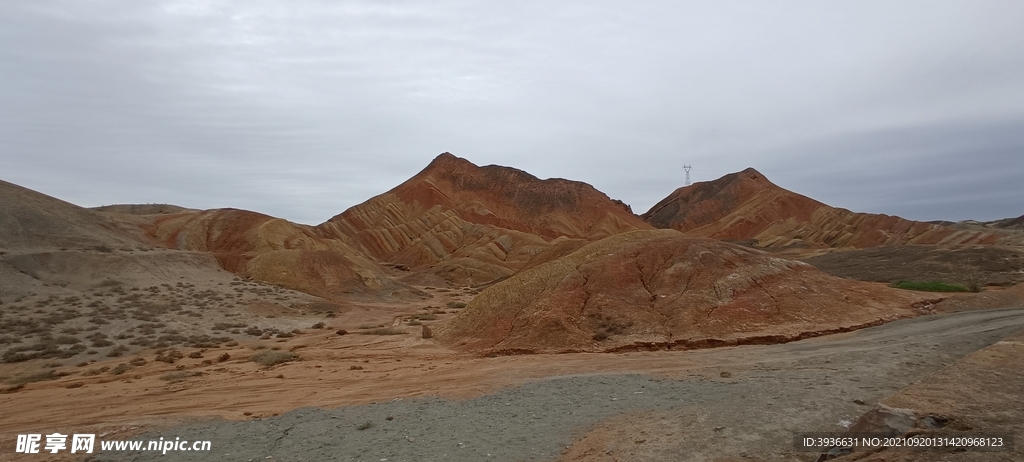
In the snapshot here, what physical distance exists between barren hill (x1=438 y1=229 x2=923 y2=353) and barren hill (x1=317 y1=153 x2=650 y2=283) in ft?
126

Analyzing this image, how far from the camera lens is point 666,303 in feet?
64.4

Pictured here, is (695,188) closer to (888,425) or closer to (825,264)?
(825,264)

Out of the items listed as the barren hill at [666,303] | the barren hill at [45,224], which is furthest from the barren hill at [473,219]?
the barren hill at [666,303]

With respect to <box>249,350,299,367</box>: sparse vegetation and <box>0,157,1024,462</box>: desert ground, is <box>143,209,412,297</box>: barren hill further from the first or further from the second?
<box>249,350,299,367</box>: sparse vegetation

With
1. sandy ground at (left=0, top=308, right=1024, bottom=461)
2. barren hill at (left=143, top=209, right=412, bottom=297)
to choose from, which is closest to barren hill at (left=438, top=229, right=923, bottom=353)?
sandy ground at (left=0, top=308, right=1024, bottom=461)

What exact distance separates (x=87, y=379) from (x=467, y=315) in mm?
12606

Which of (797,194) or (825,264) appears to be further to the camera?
(797,194)

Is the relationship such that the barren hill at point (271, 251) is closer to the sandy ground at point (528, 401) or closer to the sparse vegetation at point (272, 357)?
the sparse vegetation at point (272, 357)

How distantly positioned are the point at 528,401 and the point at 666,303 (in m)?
10.5

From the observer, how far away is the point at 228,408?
11.5 metres

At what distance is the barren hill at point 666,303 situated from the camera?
58.5 ft

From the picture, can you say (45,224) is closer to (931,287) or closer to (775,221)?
(931,287)

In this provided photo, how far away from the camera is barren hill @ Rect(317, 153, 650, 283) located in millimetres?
77562

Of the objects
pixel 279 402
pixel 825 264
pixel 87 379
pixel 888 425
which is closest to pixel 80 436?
pixel 279 402
